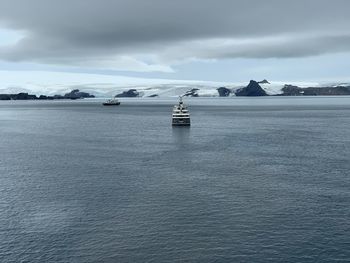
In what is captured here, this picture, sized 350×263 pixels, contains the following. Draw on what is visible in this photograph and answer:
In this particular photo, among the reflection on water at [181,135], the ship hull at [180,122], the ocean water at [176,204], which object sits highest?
the ship hull at [180,122]

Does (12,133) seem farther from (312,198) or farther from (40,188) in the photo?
(312,198)

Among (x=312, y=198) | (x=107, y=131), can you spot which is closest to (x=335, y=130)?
(x=107, y=131)

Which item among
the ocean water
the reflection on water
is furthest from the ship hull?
the ocean water

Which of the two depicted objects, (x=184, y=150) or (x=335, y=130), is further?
(x=335, y=130)

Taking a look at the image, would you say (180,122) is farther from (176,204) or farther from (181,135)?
(176,204)

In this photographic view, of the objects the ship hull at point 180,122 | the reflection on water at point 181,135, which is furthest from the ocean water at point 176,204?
the ship hull at point 180,122

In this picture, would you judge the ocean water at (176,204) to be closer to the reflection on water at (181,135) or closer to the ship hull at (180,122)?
the reflection on water at (181,135)

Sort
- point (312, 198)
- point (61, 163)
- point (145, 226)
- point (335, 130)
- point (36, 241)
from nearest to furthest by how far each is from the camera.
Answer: point (36, 241) → point (145, 226) → point (312, 198) → point (61, 163) → point (335, 130)

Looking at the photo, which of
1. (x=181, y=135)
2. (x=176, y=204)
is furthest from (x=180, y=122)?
(x=176, y=204)

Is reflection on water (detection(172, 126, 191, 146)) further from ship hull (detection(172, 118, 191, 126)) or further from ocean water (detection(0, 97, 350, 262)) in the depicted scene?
ocean water (detection(0, 97, 350, 262))

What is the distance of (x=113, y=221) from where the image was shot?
2322 inches

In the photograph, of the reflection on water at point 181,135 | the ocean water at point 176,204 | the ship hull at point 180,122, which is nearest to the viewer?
the ocean water at point 176,204

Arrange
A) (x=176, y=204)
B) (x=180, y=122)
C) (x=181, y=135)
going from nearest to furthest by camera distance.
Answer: (x=176, y=204) → (x=181, y=135) → (x=180, y=122)

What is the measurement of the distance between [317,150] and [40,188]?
2865 inches
